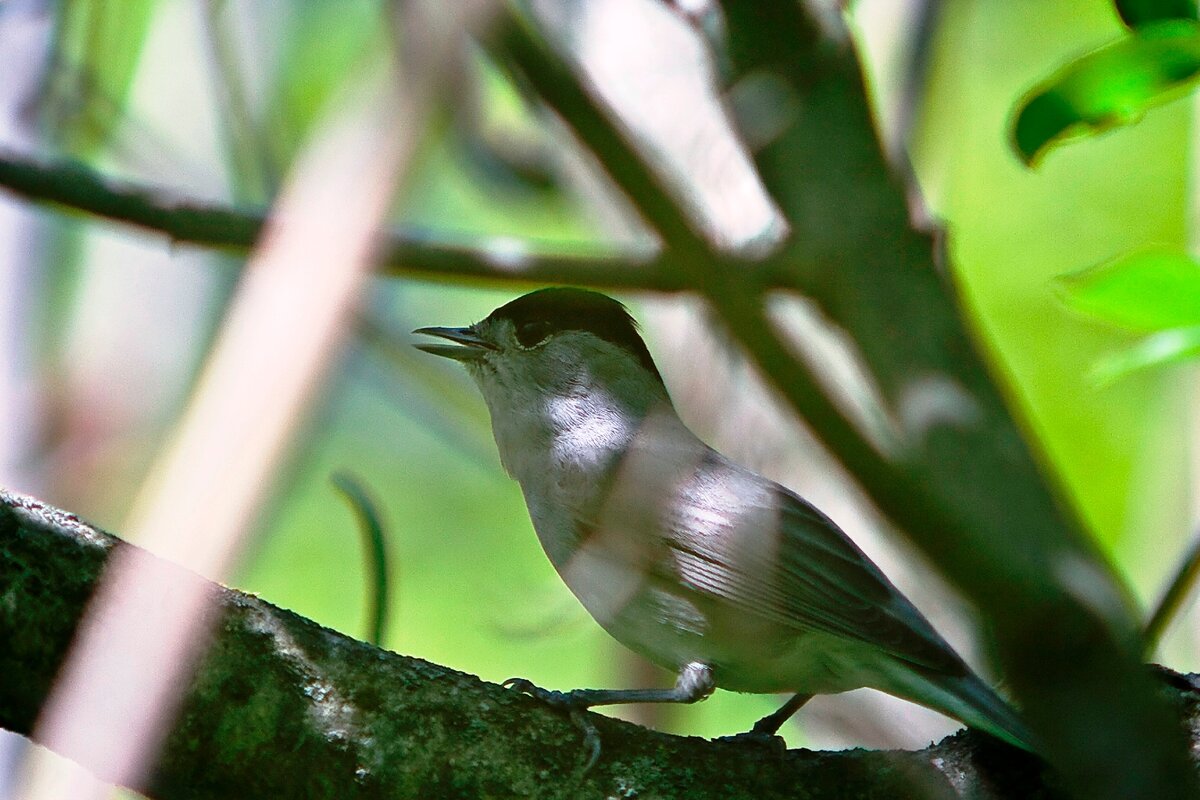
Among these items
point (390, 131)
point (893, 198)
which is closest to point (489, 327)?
point (390, 131)

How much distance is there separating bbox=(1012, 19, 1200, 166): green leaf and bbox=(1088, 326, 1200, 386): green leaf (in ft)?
1.54

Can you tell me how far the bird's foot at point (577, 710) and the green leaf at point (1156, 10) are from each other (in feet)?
5.26

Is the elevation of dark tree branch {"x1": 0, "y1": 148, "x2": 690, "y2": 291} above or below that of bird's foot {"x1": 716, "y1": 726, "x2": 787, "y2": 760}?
above

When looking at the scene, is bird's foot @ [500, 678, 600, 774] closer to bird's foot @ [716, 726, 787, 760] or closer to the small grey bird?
the small grey bird

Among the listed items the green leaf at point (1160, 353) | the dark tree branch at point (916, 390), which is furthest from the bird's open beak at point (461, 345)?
the green leaf at point (1160, 353)

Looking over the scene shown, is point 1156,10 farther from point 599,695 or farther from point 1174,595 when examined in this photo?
point 599,695

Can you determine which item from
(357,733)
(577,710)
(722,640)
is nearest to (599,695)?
(577,710)

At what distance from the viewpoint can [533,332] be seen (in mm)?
4176

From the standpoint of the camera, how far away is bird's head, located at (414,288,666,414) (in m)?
4.08

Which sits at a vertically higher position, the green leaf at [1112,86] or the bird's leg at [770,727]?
the green leaf at [1112,86]

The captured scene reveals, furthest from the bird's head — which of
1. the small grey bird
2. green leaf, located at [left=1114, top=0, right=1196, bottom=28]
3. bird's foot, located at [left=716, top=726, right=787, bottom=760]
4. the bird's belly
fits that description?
green leaf, located at [left=1114, top=0, right=1196, bottom=28]

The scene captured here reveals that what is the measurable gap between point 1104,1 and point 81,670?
604 centimetres

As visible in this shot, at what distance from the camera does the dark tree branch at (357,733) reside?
2164 millimetres

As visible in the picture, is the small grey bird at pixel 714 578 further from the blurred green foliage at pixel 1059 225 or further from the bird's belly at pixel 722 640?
the blurred green foliage at pixel 1059 225
